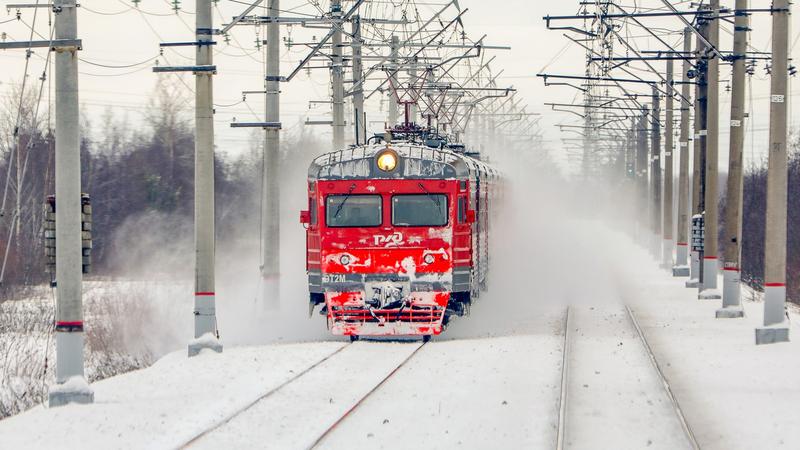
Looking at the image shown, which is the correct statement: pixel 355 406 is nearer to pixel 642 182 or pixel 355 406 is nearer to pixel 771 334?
pixel 771 334

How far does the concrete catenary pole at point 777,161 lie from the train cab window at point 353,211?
609 cm

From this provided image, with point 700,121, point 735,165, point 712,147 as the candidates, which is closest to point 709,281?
point 700,121

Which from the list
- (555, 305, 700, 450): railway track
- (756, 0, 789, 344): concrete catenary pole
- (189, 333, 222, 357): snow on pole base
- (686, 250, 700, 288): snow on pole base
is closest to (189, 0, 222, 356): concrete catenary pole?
(189, 333, 222, 357): snow on pole base

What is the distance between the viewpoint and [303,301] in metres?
28.1

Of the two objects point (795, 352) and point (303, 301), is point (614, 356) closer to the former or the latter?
point (795, 352)

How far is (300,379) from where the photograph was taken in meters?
16.0

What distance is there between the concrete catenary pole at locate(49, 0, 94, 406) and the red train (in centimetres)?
560

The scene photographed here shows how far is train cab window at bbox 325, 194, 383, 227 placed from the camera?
19.8 m

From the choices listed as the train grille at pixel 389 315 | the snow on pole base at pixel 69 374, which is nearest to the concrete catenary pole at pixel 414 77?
the train grille at pixel 389 315

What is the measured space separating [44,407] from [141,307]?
16163 millimetres

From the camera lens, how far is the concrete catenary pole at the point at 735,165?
23.2 m

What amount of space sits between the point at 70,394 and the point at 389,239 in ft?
21.4

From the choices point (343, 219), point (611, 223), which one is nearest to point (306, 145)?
point (611, 223)

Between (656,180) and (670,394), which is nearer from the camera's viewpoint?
(670,394)
